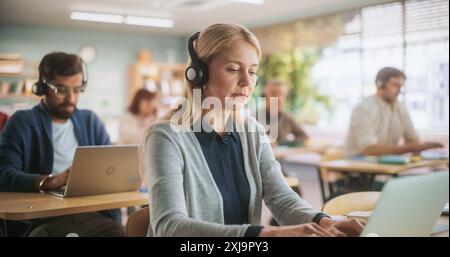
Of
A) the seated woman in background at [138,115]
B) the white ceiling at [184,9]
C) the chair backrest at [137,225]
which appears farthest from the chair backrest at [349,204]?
the white ceiling at [184,9]

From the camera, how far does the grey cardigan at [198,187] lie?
1.06 meters

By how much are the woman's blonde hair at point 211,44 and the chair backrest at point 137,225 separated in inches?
11.9

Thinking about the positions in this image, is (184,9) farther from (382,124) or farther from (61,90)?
(61,90)

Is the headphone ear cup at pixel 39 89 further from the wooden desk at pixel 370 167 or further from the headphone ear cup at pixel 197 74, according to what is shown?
the wooden desk at pixel 370 167

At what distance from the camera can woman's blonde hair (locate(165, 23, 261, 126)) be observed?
1.27m

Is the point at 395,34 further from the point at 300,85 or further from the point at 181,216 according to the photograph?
the point at 181,216

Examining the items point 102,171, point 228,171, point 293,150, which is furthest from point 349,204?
point 293,150

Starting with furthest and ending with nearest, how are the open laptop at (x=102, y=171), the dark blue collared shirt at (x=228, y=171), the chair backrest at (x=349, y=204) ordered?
the open laptop at (x=102, y=171) → the chair backrest at (x=349, y=204) → the dark blue collared shirt at (x=228, y=171)

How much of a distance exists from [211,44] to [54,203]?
0.79 meters

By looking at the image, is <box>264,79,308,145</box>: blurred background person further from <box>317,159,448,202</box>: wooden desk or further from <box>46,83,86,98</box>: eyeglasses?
<box>46,83,86,98</box>: eyeglasses

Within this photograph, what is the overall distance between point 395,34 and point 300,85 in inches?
71.7

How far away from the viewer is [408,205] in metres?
0.90

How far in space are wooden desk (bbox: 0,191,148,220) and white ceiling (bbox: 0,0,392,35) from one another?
9.64ft
